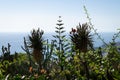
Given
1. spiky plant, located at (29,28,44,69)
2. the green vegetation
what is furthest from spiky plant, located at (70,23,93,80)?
spiky plant, located at (29,28,44,69)

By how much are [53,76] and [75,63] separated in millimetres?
1687

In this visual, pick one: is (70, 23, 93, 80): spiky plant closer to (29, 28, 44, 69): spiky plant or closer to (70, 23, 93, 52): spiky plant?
(70, 23, 93, 52): spiky plant

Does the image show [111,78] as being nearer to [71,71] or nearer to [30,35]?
[71,71]

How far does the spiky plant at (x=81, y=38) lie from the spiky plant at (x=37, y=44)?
2023mm

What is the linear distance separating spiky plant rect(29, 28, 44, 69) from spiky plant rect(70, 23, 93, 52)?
6.64ft

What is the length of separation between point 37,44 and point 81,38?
8.72ft

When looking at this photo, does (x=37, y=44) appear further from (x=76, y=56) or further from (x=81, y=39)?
(x=76, y=56)

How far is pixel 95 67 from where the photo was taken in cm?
562

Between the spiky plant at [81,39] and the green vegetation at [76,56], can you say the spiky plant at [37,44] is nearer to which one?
the green vegetation at [76,56]

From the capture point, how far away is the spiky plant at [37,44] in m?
10.2

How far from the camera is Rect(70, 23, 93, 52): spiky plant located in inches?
311

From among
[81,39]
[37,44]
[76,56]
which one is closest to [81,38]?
[81,39]

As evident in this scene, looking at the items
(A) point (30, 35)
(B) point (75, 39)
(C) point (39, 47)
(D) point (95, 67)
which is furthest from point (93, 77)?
(A) point (30, 35)

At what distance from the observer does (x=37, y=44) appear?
34.7ft
